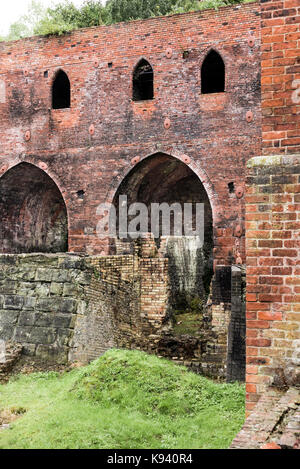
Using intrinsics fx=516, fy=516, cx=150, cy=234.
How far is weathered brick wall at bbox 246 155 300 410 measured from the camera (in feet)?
12.5

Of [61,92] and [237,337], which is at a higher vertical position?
[61,92]

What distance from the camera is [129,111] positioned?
14297 mm

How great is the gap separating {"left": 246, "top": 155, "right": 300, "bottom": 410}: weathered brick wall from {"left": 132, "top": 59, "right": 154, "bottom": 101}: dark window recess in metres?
11.0

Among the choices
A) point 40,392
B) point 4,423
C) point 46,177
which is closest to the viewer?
point 4,423

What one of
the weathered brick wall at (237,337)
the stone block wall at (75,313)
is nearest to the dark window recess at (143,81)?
the stone block wall at (75,313)

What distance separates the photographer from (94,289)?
8.09 meters

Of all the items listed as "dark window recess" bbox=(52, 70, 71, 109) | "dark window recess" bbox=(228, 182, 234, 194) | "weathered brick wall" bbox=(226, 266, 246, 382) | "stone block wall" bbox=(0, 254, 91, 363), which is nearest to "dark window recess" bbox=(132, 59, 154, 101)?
"dark window recess" bbox=(52, 70, 71, 109)

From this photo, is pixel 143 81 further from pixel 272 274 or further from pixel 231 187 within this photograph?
pixel 272 274

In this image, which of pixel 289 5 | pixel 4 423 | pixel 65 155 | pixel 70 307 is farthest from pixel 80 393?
pixel 65 155

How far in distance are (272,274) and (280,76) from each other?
1.60 metres

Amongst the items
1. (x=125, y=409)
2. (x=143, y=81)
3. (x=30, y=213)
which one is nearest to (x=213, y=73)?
(x=143, y=81)

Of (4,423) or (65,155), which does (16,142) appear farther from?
(4,423)

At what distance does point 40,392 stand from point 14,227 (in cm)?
1077

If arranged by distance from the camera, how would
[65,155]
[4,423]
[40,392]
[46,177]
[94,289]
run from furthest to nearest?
[46,177], [65,155], [94,289], [40,392], [4,423]
